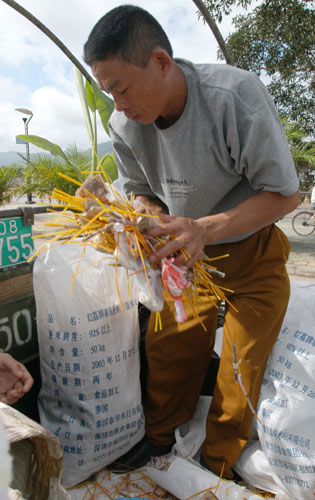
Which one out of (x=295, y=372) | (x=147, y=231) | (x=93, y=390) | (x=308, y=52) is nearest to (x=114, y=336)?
(x=93, y=390)

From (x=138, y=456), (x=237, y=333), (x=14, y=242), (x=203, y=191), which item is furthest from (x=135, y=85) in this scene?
(x=138, y=456)

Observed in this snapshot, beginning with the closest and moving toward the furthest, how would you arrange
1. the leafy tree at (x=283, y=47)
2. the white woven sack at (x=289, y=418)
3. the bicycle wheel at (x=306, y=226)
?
the white woven sack at (x=289, y=418), the leafy tree at (x=283, y=47), the bicycle wheel at (x=306, y=226)

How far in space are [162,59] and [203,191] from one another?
43cm

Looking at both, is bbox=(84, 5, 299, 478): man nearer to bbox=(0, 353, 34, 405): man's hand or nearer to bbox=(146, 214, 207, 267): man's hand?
bbox=(146, 214, 207, 267): man's hand

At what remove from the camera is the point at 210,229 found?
1169 mm

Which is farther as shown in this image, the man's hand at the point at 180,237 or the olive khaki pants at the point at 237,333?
the olive khaki pants at the point at 237,333

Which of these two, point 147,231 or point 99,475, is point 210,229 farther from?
point 99,475

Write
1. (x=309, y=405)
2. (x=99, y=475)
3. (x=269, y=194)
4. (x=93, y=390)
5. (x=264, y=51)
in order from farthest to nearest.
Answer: (x=264, y=51)
(x=99, y=475)
(x=93, y=390)
(x=309, y=405)
(x=269, y=194)

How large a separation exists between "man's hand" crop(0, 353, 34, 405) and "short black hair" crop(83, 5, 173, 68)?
937mm

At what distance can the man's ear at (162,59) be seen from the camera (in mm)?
1131

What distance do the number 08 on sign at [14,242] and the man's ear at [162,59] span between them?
758 millimetres

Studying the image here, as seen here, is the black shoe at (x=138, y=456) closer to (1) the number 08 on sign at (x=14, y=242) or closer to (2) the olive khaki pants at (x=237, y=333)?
(2) the olive khaki pants at (x=237, y=333)

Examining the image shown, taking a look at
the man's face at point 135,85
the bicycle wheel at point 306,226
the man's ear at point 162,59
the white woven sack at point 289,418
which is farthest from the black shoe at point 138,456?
the bicycle wheel at point 306,226

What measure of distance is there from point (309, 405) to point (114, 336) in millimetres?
726
